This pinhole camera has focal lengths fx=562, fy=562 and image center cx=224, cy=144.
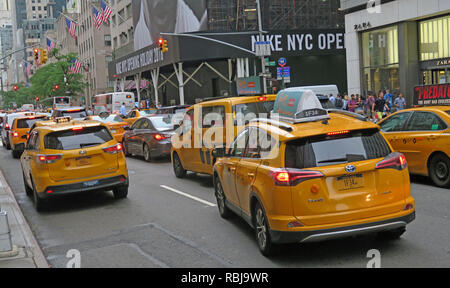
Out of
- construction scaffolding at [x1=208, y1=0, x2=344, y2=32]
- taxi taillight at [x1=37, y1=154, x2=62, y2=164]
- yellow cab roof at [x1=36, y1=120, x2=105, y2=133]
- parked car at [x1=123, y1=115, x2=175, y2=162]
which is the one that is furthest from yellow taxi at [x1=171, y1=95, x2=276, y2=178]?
construction scaffolding at [x1=208, y1=0, x2=344, y2=32]

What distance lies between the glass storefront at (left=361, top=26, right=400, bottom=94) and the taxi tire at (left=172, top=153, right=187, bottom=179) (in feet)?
66.5

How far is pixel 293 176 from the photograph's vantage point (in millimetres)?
6391

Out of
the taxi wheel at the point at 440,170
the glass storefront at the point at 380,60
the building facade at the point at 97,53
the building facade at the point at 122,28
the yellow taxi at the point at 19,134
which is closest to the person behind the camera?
the taxi wheel at the point at 440,170

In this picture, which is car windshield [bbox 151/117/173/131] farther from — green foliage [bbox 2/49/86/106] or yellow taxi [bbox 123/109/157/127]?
green foliage [bbox 2/49/86/106]

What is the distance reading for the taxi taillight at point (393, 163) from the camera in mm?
6582

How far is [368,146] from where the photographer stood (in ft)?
22.1

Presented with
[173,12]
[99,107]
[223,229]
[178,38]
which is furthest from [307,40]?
[223,229]

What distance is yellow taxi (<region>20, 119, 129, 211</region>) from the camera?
36.0 ft

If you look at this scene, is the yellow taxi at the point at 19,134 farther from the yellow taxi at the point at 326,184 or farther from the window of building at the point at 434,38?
the window of building at the point at 434,38

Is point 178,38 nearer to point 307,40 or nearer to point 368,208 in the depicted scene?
point 307,40

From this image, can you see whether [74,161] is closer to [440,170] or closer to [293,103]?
[293,103]

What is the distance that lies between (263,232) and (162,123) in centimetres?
1251

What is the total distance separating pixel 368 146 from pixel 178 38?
38993 mm

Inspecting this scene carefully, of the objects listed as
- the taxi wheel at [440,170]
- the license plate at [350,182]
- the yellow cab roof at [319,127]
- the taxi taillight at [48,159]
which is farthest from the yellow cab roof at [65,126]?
the taxi wheel at [440,170]
